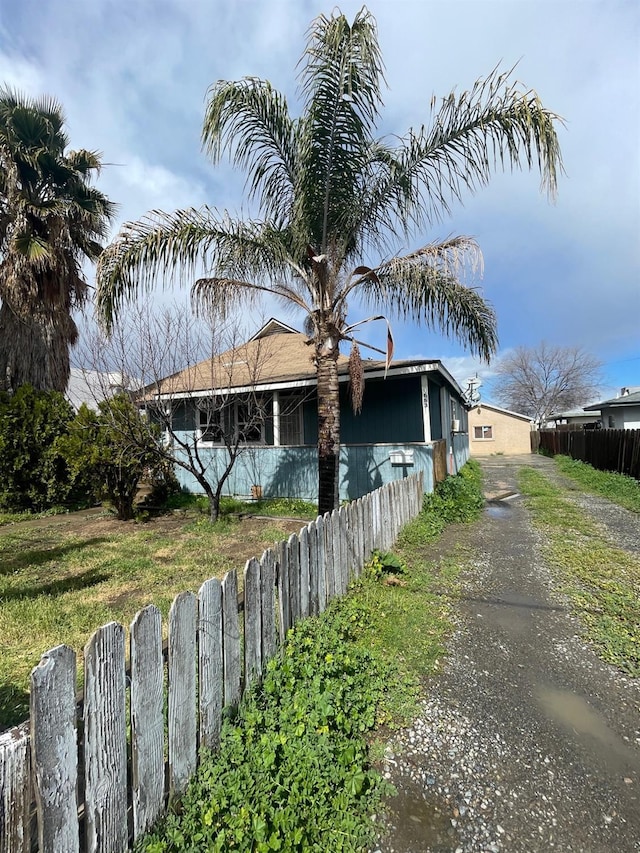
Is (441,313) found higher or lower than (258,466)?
higher

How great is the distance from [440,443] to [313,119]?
6.96 meters

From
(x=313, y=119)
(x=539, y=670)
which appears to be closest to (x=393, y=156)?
(x=313, y=119)

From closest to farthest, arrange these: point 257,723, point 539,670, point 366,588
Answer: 1. point 257,723
2. point 539,670
3. point 366,588

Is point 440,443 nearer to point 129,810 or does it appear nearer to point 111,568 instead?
point 111,568

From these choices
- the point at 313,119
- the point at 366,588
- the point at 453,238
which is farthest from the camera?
the point at 453,238

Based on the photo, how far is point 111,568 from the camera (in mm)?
5156

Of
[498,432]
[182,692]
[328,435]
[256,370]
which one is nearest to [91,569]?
[328,435]

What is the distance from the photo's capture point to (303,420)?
34.2 ft

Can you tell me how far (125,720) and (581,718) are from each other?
266 centimetres

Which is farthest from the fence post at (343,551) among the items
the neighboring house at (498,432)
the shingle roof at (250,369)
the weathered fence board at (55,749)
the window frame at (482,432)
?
the window frame at (482,432)

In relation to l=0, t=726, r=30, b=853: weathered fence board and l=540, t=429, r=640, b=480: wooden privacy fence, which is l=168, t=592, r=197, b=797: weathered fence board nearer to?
l=0, t=726, r=30, b=853: weathered fence board

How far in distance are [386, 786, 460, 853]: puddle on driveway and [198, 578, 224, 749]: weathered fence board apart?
36.8 inches

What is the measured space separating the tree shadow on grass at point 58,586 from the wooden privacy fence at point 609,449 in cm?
1419

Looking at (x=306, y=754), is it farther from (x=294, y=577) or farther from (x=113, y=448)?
(x=113, y=448)
